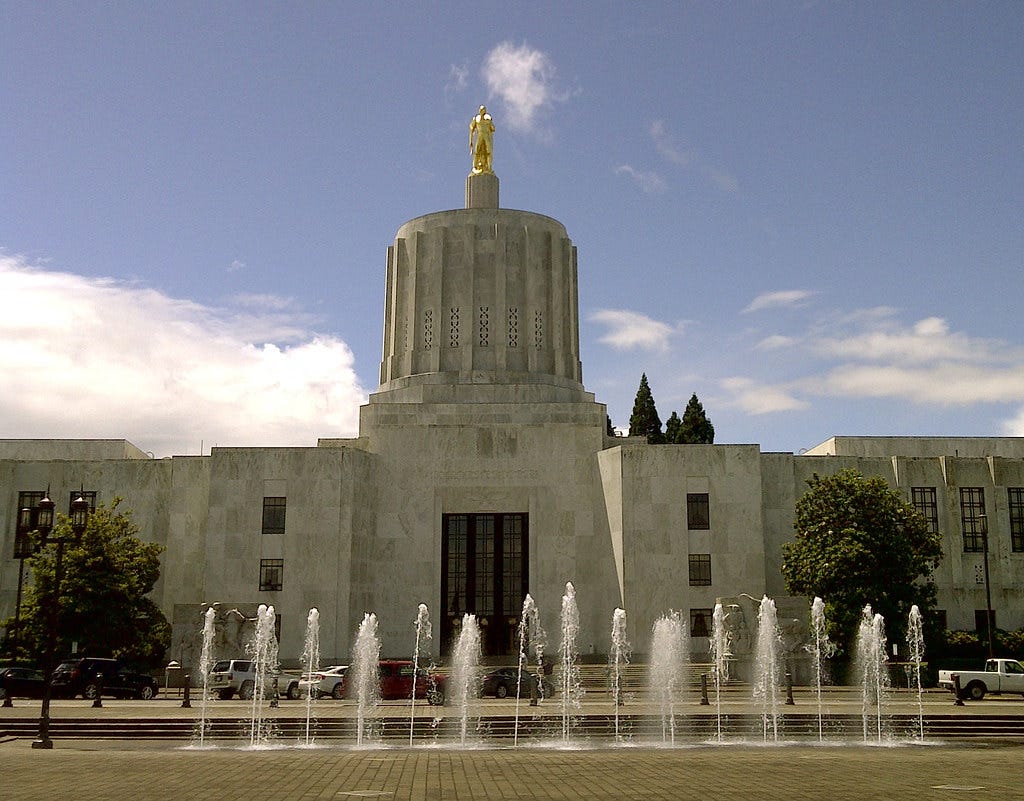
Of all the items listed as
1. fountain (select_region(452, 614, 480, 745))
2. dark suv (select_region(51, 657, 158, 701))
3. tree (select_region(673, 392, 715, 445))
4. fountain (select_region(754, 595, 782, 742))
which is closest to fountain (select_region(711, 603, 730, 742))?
fountain (select_region(754, 595, 782, 742))

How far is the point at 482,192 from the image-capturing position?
47594mm

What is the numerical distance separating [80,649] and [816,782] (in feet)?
99.8

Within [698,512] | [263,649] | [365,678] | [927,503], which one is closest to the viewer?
[365,678]

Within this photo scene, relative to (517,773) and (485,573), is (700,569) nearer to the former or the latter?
(485,573)

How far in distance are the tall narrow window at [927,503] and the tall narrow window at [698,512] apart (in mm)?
8182

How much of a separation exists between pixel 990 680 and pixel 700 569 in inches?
462

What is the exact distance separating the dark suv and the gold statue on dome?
87.8 ft

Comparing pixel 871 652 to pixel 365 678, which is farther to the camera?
pixel 871 652

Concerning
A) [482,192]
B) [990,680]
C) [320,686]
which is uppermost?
[482,192]

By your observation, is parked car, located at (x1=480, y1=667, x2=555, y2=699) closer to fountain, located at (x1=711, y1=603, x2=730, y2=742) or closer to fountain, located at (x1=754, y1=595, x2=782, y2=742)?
fountain, located at (x1=711, y1=603, x2=730, y2=742)

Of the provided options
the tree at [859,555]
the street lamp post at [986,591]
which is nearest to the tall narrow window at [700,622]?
the tree at [859,555]

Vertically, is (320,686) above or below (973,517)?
below

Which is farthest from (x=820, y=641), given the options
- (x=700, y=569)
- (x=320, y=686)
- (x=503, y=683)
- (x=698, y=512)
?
(x=320, y=686)

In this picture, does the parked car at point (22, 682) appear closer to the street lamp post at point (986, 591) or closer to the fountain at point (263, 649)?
the fountain at point (263, 649)
